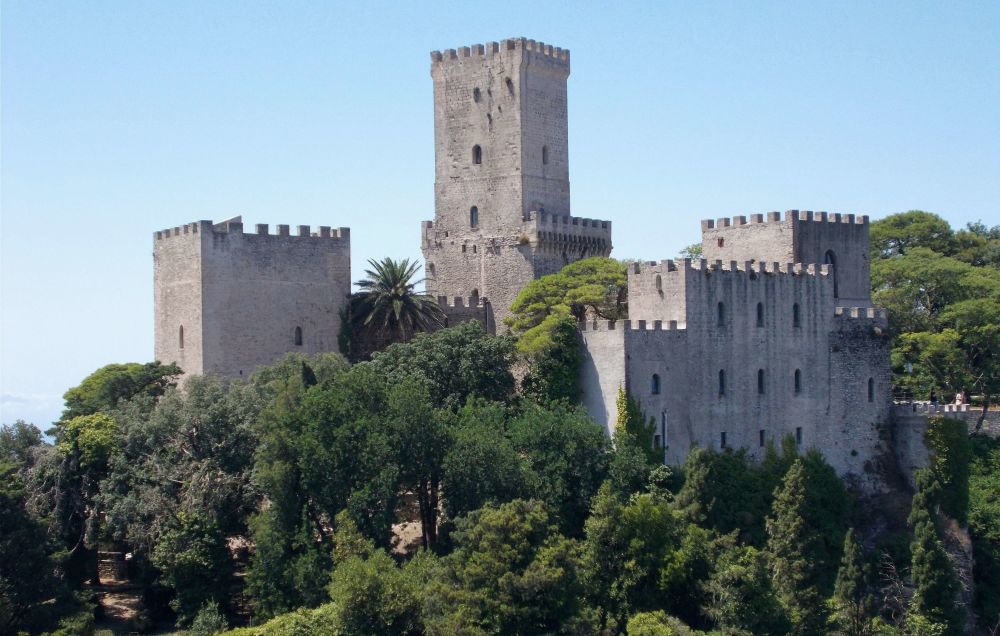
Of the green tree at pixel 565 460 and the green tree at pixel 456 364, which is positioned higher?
the green tree at pixel 456 364

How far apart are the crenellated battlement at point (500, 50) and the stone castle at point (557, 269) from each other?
0.07 metres

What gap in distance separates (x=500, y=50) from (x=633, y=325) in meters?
14.4

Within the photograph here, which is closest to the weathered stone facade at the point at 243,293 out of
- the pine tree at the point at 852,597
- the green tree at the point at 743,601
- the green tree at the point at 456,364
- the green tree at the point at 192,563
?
the green tree at the point at 456,364

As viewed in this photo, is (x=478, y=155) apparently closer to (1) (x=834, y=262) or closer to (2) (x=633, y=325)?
(2) (x=633, y=325)

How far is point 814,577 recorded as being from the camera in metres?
52.4

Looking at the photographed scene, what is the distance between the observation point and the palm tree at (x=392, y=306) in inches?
2346

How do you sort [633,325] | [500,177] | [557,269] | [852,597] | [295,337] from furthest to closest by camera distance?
[500,177]
[557,269]
[295,337]
[633,325]
[852,597]

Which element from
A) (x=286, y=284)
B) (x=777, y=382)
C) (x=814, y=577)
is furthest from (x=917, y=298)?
(x=286, y=284)

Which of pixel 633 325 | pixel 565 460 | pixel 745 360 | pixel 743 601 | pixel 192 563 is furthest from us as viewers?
pixel 745 360

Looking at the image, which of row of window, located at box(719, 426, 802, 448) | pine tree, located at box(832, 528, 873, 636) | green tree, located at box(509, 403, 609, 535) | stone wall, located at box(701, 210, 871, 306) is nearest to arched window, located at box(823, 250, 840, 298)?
stone wall, located at box(701, 210, 871, 306)

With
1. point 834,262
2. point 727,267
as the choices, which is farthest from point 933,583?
point 834,262

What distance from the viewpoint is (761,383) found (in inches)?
2251

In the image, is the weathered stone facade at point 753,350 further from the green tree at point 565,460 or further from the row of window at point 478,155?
the row of window at point 478,155

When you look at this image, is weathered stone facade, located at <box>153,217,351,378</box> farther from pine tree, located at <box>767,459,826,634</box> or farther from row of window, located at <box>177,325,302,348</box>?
pine tree, located at <box>767,459,826,634</box>
